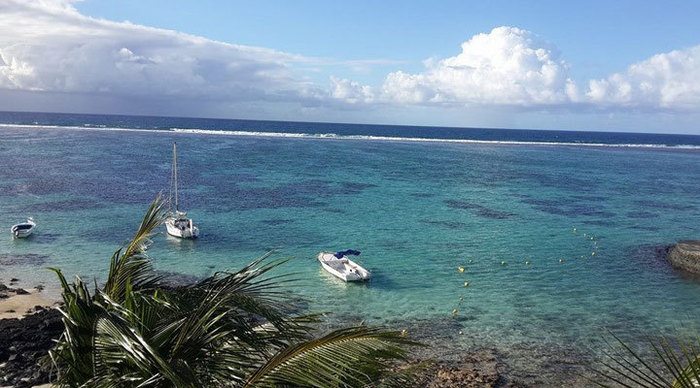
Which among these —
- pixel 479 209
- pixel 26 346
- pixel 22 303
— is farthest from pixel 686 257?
pixel 22 303

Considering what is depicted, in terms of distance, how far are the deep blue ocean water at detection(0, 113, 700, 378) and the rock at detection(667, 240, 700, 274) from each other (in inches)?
28.8

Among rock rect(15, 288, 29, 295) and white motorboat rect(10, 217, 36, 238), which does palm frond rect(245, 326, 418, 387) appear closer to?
rock rect(15, 288, 29, 295)

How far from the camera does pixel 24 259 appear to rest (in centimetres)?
2830

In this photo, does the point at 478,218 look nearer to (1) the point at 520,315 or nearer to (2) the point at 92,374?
(1) the point at 520,315

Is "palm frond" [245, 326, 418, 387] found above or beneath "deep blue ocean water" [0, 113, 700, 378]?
above

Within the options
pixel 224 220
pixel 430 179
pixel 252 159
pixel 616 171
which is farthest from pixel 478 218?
pixel 616 171

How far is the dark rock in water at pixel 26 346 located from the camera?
1538cm

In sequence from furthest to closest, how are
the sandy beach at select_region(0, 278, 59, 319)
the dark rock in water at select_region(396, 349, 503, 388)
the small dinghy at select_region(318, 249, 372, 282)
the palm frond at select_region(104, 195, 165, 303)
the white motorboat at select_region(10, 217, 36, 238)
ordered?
the white motorboat at select_region(10, 217, 36, 238) < the small dinghy at select_region(318, 249, 372, 282) < the sandy beach at select_region(0, 278, 59, 319) < the dark rock in water at select_region(396, 349, 503, 388) < the palm frond at select_region(104, 195, 165, 303)

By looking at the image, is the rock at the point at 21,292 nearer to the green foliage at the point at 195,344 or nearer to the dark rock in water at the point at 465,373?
the dark rock in water at the point at 465,373

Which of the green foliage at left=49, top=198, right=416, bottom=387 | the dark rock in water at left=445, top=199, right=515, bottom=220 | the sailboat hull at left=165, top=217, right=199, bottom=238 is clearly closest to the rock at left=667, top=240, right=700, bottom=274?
the dark rock in water at left=445, top=199, right=515, bottom=220

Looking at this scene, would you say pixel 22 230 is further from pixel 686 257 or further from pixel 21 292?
pixel 686 257

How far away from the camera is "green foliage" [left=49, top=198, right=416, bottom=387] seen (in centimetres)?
411

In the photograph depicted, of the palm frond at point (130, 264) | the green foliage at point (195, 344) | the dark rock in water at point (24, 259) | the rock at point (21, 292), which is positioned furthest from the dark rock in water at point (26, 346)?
the green foliage at point (195, 344)

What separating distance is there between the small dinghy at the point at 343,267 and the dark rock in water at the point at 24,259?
13.8 m
